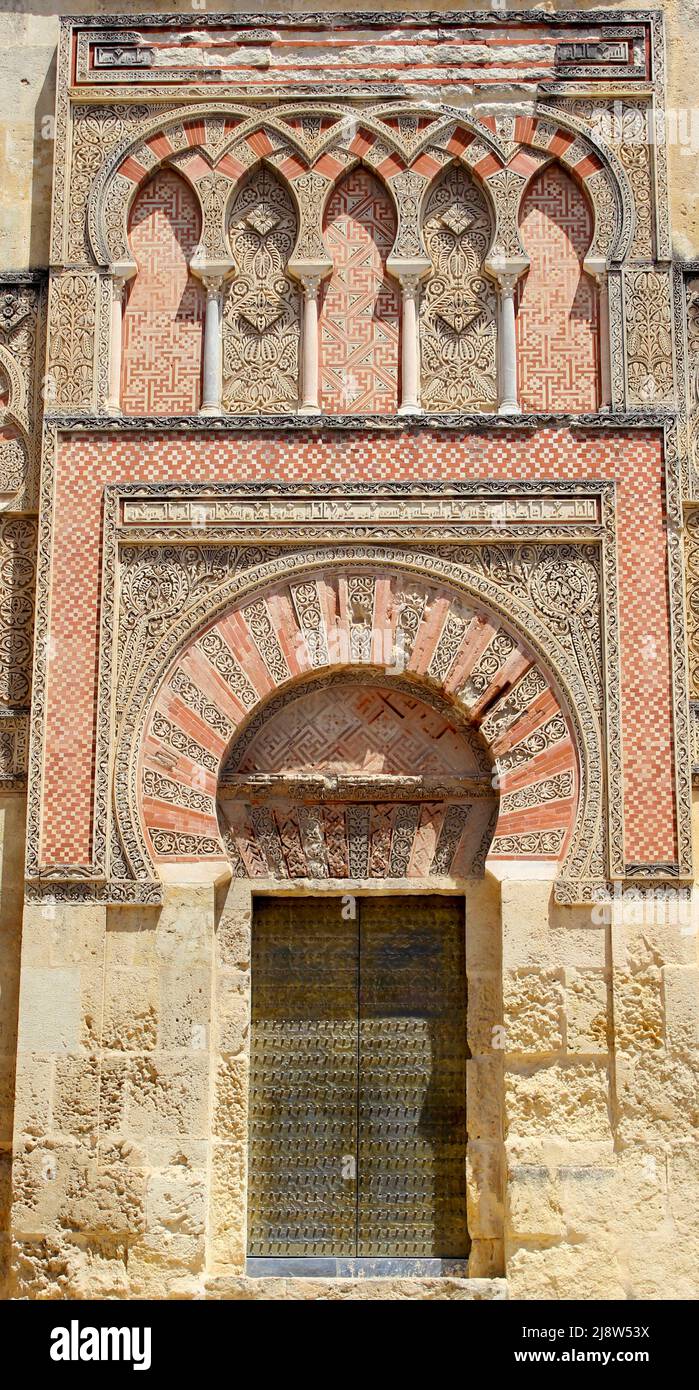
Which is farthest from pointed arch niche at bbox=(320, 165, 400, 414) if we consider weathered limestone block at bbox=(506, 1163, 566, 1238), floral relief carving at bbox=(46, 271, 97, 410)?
weathered limestone block at bbox=(506, 1163, 566, 1238)

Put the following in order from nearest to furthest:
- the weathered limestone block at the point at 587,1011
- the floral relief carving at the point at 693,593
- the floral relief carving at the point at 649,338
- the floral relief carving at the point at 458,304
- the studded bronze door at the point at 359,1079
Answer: the weathered limestone block at the point at 587,1011 → the studded bronze door at the point at 359,1079 → the floral relief carving at the point at 693,593 → the floral relief carving at the point at 649,338 → the floral relief carving at the point at 458,304

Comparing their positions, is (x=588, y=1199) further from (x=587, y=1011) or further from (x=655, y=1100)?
(x=587, y=1011)

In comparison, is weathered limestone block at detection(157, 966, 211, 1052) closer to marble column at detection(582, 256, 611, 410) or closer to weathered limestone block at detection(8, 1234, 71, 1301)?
weathered limestone block at detection(8, 1234, 71, 1301)

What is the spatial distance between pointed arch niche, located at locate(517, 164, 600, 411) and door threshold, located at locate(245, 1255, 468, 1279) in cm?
367

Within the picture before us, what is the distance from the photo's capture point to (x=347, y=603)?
7734mm

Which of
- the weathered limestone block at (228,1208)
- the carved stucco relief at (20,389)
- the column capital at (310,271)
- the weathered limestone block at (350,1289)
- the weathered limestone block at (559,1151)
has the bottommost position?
the weathered limestone block at (350,1289)

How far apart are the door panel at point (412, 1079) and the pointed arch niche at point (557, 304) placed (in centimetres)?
231

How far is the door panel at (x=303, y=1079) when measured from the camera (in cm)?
753

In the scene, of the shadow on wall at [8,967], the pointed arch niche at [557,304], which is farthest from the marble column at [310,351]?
the shadow on wall at [8,967]

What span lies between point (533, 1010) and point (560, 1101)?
1.23ft

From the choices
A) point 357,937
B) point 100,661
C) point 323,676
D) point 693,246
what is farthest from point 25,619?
point 693,246

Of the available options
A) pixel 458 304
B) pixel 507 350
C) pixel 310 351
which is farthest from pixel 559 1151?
pixel 458 304

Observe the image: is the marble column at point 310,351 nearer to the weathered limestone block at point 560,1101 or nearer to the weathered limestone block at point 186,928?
the weathered limestone block at point 186,928
